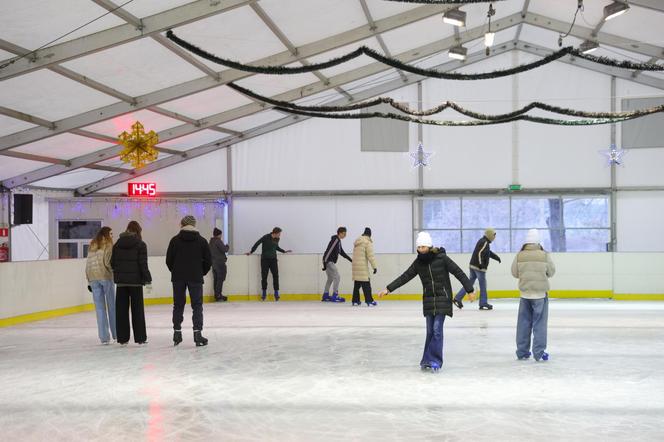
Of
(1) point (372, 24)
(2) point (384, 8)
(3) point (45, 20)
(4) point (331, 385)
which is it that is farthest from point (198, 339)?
(1) point (372, 24)

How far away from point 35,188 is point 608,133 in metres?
14.9

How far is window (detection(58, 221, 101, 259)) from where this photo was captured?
19.5 m

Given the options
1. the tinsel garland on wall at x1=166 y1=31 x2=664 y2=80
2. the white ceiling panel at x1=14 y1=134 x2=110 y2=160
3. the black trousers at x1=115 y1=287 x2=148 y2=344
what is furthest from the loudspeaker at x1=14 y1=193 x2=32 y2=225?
the tinsel garland on wall at x1=166 y1=31 x2=664 y2=80

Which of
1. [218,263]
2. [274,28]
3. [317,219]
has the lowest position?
[218,263]

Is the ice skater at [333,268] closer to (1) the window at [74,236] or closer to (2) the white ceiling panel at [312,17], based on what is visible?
(2) the white ceiling panel at [312,17]

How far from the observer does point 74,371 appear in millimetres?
7340

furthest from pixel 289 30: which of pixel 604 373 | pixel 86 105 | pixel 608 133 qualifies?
pixel 608 133

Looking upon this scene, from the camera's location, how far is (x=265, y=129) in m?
20.2

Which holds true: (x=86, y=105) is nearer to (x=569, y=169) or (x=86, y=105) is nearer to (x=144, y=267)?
(x=144, y=267)

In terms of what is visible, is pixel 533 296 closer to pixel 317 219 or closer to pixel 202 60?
Result: pixel 202 60

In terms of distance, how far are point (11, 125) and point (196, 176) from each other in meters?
7.08

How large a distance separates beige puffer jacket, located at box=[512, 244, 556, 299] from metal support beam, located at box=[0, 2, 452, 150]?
7.04 metres

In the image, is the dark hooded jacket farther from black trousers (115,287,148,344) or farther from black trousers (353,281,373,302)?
black trousers (353,281,373,302)

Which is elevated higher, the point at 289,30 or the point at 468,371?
the point at 289,30
